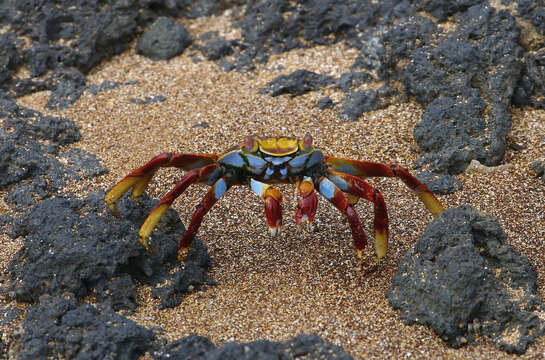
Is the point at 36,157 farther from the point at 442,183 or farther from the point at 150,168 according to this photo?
the point at 442,183

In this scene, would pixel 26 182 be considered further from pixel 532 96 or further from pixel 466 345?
pixel 532 96

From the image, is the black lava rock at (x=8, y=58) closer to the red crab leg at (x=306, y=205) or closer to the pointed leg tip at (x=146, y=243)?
the pointed leg tip at (x=146, y=243)

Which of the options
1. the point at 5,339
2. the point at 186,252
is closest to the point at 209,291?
the point at 186,252

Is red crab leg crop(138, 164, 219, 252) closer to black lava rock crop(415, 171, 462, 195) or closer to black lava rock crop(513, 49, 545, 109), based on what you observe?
black lava rock crop(415, 171, 462, 195)

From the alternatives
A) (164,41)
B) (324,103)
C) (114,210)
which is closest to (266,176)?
(114,210)

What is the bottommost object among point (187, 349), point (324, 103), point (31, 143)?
point (324, 103)

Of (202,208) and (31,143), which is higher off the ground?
(202,208)
